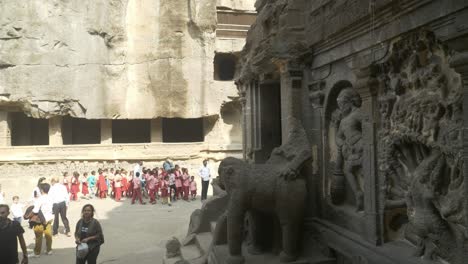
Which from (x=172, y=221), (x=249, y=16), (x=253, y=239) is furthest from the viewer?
(x=249, y=16)

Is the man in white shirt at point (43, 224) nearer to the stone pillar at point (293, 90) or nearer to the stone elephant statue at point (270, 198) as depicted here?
the stone elephant statue at point (270, 198)

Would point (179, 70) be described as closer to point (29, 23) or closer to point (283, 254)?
point (29, 23)

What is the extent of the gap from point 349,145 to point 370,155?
0.48 meters

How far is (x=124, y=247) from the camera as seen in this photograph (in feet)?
28.1

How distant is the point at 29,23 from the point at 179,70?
7418 millimetres

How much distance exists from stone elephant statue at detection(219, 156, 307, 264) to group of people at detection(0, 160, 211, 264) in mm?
2104

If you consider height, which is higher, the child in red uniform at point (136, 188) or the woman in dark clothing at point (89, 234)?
the woman in dark clothing at point (89, 234)

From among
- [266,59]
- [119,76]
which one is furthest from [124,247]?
[119,76]

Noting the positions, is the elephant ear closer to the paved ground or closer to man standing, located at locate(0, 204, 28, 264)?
man standing, located at locate(0, 204, 28, 264)

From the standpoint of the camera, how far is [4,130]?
1872 cm

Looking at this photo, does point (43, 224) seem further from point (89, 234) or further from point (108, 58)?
point (108, 58)

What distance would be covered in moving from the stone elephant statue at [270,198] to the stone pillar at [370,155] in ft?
2.99

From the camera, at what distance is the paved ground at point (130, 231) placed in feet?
25.9

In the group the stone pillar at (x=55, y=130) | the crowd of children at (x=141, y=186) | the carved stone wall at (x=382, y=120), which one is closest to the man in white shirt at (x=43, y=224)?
the carved stone wall at (x=382, y=120)
